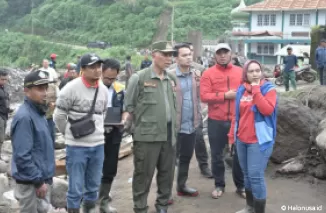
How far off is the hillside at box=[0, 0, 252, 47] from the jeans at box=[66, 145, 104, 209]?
50.3 m

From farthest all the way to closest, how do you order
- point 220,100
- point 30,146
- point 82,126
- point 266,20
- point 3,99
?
point 266,20 < point 3,99 < point 220,100 < point 82,126 < point 30,146

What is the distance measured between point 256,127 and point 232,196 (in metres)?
1.38

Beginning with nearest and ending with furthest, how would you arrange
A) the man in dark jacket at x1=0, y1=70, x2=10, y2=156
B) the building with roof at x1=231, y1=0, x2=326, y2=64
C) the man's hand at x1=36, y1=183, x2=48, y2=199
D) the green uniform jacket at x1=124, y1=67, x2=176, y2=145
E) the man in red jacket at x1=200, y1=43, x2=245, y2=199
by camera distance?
1. the man's hand at x1=36, y1=183, x2=48, y2=199
2. the green uniform jacket at x1=124, y1=67, x2=176, y2=145
3. the man in red jacket at x1=200, y1=43, x2=245, y2=199
4. the man in dark jacket at x1=0, y1=70, x2=10, y2=156
5. the building with roof at x1=231, y1=0, x2=326, y2=64

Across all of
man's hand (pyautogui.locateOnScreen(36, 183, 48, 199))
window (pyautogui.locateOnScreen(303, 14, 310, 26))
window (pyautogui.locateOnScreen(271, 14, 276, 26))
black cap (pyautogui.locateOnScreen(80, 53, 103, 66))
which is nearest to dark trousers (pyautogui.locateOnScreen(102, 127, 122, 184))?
black cap (pyautogui.locateOnScreen(80, 53, 103, 66))

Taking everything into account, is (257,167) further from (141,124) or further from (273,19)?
(273,19)

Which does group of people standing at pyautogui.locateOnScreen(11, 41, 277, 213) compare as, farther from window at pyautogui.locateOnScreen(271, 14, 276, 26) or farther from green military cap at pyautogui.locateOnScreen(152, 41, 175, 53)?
window at pyautogui.locateOnScreen(271, 14, 276, 26)

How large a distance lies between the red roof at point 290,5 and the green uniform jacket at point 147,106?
3870cm

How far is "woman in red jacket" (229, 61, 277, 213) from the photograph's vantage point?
4.20 m

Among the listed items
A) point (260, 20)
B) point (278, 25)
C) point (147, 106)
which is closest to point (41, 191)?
point (147, 106)

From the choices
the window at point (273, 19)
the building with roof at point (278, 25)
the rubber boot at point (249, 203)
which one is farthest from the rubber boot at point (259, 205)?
the window at point (273, 19)

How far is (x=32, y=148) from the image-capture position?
3.62 m

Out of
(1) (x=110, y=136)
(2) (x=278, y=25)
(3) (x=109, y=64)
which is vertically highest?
(2) (x=278, y=25)

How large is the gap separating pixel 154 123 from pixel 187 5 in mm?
67748

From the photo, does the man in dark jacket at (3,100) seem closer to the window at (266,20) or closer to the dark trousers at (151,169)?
the dark trousers at (151,169)
